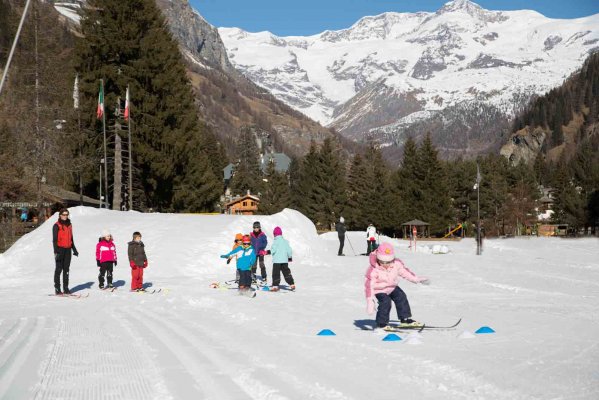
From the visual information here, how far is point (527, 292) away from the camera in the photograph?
15422mm

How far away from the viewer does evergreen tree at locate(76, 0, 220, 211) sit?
36875 millimetres

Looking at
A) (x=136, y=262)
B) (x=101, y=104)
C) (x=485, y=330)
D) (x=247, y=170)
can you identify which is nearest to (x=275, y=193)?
(x=247, y=170)

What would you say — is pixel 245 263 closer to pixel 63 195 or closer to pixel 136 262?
pixel 136 262

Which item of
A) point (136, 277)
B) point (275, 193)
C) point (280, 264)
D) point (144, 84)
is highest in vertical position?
point (144, 84)

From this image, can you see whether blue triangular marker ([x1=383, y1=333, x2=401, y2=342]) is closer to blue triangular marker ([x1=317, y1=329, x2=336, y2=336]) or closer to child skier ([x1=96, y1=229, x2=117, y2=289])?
blue triangular marker ([x1=317, y1=329, x2=336, y2=336])

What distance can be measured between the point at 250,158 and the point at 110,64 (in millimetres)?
113141

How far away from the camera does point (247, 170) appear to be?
5300 inches

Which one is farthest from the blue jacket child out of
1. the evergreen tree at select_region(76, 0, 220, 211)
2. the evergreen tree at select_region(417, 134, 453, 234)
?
the evergreen tree at select_region(417, 134, 453, 234)

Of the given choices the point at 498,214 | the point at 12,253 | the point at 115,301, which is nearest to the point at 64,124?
the point at 12,253

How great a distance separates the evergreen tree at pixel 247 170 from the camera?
122981 mm

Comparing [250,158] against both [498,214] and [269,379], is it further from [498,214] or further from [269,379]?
[269,379]

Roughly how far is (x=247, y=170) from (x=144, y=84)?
96485 mm

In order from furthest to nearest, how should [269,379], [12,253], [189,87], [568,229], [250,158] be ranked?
[250,158] < [568,229] < [189,87] < [12,253] < [269,379]

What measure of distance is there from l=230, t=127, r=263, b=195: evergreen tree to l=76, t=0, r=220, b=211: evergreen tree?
65078mm
